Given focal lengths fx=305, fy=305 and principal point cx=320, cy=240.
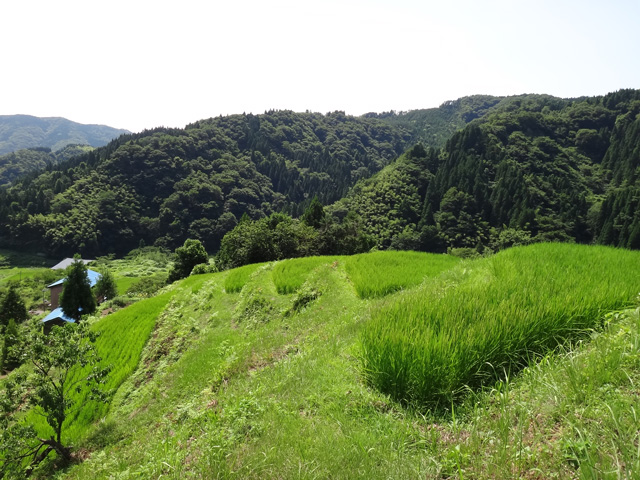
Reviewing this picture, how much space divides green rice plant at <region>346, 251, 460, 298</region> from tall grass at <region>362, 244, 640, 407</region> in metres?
4.79

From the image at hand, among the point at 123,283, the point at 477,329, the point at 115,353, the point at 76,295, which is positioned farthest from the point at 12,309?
the point at 477,329

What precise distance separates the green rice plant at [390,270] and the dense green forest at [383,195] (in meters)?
23.6

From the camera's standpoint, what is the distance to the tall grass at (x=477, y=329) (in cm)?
374

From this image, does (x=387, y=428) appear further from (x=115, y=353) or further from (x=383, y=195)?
(x=383, y=195)

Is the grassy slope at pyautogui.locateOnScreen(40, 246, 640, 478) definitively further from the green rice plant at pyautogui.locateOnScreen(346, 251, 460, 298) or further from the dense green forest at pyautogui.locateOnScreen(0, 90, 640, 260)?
the dense green forest at pyautogui.locateOnScreen(0, 90, 640, 260)

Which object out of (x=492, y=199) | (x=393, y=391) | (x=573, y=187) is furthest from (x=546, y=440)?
(x=573, y=187)

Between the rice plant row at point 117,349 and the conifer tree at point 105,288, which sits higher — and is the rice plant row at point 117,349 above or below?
above

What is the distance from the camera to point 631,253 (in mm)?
7754

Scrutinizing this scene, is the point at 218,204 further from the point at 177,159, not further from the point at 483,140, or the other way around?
the point at 483,140

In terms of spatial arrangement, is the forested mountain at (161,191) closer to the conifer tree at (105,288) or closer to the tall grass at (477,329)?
the conifer tree at (105,288)

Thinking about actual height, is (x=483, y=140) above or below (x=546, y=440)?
above

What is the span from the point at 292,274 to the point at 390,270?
16.5 feet

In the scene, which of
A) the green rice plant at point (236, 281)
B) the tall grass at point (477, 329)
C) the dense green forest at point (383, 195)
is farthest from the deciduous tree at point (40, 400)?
the dense green forest at point (383, 195)

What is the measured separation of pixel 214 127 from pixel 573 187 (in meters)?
172
